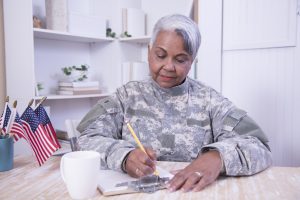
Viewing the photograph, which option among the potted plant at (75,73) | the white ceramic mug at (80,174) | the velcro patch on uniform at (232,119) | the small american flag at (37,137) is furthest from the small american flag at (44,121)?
the potted plant at (75,73)

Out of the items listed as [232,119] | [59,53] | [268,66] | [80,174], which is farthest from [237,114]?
[59,53]

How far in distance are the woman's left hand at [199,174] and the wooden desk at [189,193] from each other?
2 cm

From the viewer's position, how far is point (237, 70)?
1812mm

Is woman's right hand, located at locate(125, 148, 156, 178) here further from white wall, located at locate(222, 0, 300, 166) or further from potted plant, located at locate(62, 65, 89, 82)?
potted plant, located at locate(62, 65, 89, 82)

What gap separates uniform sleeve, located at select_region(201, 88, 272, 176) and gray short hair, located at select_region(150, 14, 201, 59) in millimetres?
208

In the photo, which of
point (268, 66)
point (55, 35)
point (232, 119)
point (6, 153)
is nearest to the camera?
point (6, 153)

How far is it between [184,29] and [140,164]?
55 cm

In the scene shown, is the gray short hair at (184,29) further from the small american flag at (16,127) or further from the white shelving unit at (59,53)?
the white shelving unit at (59,53)

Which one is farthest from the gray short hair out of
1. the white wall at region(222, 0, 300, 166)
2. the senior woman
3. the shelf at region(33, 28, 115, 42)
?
the shelf at region(33, 28, 115, 42)

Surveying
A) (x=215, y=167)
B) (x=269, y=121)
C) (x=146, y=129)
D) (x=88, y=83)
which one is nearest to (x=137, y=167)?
(x=215, y=167)

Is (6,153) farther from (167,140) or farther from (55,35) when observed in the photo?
(55,35)

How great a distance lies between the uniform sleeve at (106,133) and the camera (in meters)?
0.92

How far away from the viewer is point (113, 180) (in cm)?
82

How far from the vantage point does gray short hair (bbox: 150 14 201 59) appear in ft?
3.73
